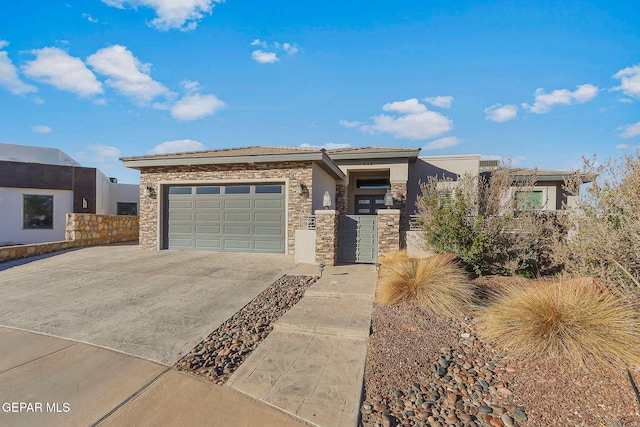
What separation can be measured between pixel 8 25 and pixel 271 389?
43.8 feet

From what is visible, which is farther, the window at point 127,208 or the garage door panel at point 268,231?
the window at point 127,208

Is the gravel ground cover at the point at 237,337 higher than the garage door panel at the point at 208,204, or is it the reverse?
the garage door panel at the point at 208,204

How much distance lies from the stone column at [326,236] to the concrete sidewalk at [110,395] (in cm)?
556

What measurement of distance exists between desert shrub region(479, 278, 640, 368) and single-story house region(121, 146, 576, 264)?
15.5 feet

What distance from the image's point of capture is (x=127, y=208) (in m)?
18.0

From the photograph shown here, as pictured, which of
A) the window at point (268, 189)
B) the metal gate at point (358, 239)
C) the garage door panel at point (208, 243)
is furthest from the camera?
the garage door panel at point (208, 243)

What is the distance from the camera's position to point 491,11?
311 inches

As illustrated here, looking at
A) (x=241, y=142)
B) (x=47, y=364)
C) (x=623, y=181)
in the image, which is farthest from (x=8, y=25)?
(x=623, y=181)

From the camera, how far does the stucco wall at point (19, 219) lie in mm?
13656

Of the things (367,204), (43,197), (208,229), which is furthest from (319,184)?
(43,197)

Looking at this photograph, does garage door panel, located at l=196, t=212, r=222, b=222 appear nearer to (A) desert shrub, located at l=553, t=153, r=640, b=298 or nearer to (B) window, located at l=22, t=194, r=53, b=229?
(B) window, located at l=22, t=194, r=53, b=229

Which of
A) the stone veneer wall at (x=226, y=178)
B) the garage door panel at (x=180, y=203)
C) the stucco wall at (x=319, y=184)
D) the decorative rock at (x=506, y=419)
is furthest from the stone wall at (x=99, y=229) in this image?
the decorative rock at (x=506, y=419)

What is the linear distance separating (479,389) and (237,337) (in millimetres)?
2891

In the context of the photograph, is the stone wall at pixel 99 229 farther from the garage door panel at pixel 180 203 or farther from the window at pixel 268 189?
the window at pixel 268 189
